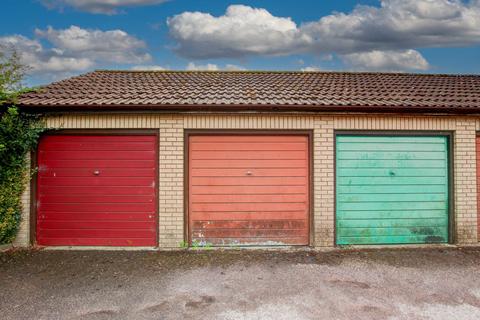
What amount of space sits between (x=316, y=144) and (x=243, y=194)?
1.75 meters

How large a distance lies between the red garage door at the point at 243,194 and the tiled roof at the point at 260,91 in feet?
2.66

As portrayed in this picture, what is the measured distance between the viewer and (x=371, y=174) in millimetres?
6836

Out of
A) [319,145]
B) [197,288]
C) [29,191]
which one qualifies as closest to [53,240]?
[29,191]

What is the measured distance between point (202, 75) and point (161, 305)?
23.7 feet

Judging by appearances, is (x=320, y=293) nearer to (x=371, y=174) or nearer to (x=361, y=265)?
(x=361, y=265)

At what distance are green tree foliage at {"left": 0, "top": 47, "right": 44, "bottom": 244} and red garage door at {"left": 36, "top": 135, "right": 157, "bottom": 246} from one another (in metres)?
0.28

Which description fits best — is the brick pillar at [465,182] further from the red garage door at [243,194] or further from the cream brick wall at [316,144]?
the red garage door at [243,194]

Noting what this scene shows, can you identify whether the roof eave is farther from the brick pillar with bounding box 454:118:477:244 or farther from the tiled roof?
the brick pillar with bounding box 454:118:477:244

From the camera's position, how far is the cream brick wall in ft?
21.5

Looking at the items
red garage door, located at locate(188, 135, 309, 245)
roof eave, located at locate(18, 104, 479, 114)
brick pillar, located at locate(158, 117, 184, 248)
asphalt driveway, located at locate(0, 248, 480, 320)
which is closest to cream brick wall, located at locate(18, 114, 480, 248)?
brick pillar, located at locate(158, 117, 184, 248)

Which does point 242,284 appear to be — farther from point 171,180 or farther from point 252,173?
point 171,180

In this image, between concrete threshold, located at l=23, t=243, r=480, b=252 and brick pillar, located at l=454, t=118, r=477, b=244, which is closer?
concrete threshold, located at l=23, t=243, r=480, b=252

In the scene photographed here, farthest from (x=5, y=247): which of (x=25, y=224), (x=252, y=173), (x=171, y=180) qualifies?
(x=252, y=173)

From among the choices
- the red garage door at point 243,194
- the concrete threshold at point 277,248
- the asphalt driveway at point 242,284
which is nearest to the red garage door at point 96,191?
the concrete threshold at point 277,248
